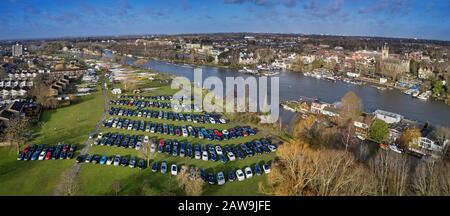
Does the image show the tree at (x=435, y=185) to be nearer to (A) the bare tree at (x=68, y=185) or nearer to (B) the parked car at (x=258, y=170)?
(B) the parked car at (x=258, y=170)

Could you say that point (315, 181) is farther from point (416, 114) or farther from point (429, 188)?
point (416, 114)

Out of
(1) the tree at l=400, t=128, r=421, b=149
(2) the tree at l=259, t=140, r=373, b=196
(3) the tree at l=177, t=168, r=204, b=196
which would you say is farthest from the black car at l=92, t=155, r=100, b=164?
(1) the tree at l=400, t=128, r=421, b=149

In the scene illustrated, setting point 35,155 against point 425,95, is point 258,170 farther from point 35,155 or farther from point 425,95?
point 425,95

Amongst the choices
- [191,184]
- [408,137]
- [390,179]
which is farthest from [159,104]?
[390,179]

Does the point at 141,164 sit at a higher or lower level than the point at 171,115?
lower

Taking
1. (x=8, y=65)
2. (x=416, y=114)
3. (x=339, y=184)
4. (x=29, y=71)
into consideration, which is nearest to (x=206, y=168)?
(x=339, y=184)

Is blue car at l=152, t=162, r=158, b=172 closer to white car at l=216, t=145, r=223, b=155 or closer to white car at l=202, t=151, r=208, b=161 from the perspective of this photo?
white car at l=202, t=151, r=208, b=161

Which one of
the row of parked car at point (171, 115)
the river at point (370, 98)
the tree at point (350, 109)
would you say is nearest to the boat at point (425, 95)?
the river at point (370, 98)
